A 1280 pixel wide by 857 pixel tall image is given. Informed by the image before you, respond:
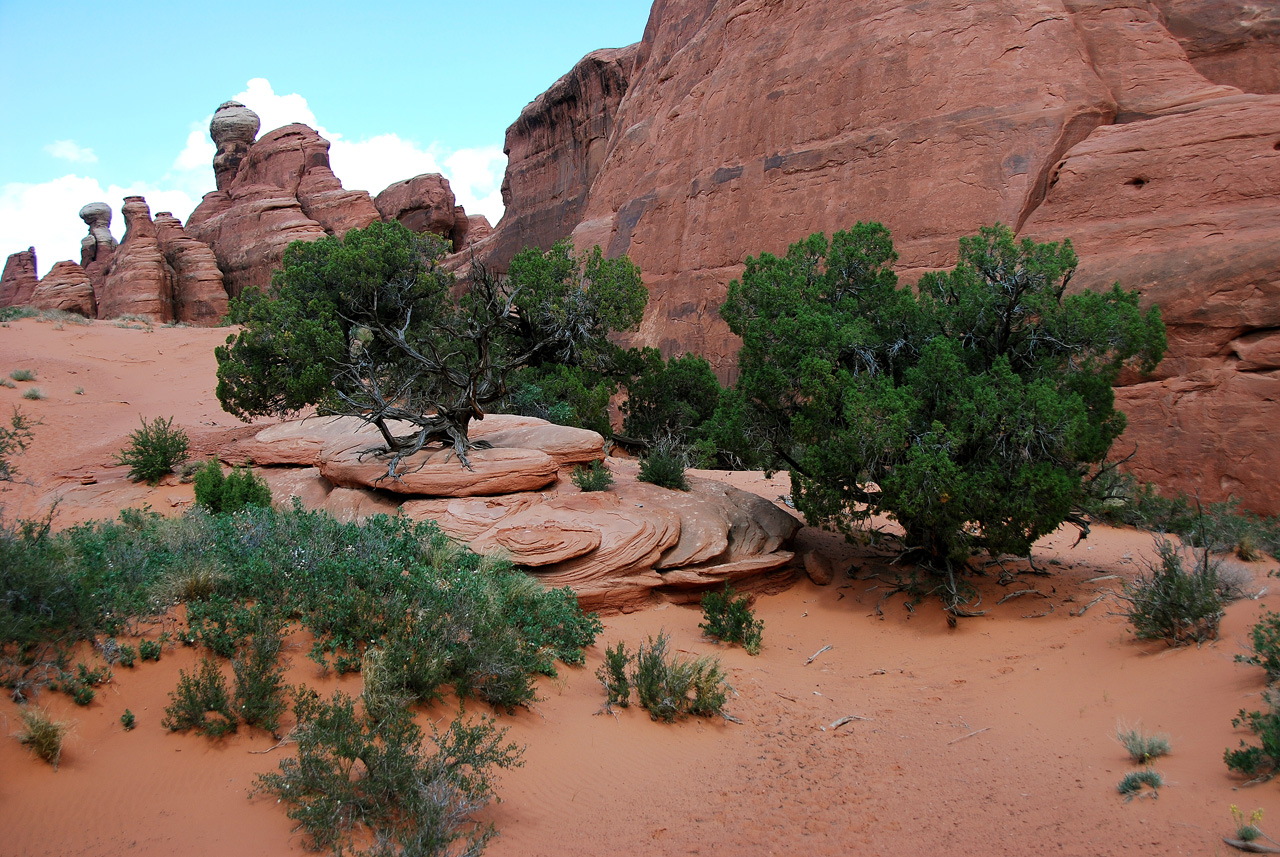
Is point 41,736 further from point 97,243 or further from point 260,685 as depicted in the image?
point 97,243

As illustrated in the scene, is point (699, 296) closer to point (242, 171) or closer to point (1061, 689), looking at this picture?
point (1061, 689)

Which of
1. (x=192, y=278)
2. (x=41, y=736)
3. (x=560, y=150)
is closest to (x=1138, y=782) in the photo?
(x=41, y=736)

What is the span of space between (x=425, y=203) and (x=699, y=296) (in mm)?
26522

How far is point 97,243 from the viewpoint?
4606 cm

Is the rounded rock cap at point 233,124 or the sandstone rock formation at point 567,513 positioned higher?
the rounded rock cap at point 233,124

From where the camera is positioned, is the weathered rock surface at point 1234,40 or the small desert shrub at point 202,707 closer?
the small desert shrub at point 202,707

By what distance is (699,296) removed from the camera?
21.7 meters

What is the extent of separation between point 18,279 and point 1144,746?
6090 cm

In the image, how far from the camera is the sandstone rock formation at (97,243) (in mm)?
43969

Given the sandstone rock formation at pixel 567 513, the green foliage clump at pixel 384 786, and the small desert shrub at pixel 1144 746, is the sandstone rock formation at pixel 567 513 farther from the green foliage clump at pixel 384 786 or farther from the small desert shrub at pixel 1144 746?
the small desert shrub at pixel 1144 746

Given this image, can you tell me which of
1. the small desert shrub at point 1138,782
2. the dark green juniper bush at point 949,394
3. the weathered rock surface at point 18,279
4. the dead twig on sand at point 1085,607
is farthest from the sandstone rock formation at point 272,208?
A: the small desert shrub at point 1138,782

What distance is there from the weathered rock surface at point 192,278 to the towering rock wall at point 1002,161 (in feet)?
79.2

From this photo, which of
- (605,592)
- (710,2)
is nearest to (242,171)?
(710,2)

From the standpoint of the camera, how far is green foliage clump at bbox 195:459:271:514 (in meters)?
10.1
